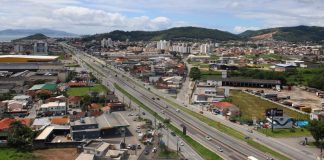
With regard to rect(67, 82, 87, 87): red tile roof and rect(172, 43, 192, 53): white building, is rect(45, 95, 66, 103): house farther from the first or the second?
rect(172, 43, 192, 53): white building

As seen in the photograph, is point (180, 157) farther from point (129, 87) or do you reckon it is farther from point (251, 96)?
point (129, 87)

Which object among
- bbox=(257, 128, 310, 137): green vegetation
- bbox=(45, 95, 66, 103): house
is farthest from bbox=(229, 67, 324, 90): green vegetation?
bbox=(45, 95, 66, 103): house

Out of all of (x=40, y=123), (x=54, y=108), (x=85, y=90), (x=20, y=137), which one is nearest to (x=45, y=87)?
(x=85, y=90)

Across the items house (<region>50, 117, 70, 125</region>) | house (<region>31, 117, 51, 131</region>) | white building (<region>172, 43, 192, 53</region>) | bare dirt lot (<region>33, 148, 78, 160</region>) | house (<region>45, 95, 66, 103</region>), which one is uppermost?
white building (<region>172, 43, 192, 53</region>)

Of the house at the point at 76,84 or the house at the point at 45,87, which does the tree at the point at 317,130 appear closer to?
the house at the point at 45,87

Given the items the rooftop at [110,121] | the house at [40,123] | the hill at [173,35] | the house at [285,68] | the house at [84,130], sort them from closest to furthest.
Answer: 1. the house at [84,130]
2. the rooftop at [110,121]
3. the house at [40,123]
4. the house at [285,68]
5. the hill at [173,35]

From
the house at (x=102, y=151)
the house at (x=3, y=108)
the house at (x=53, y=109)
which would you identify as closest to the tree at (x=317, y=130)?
the house at (x=102, y=151)
